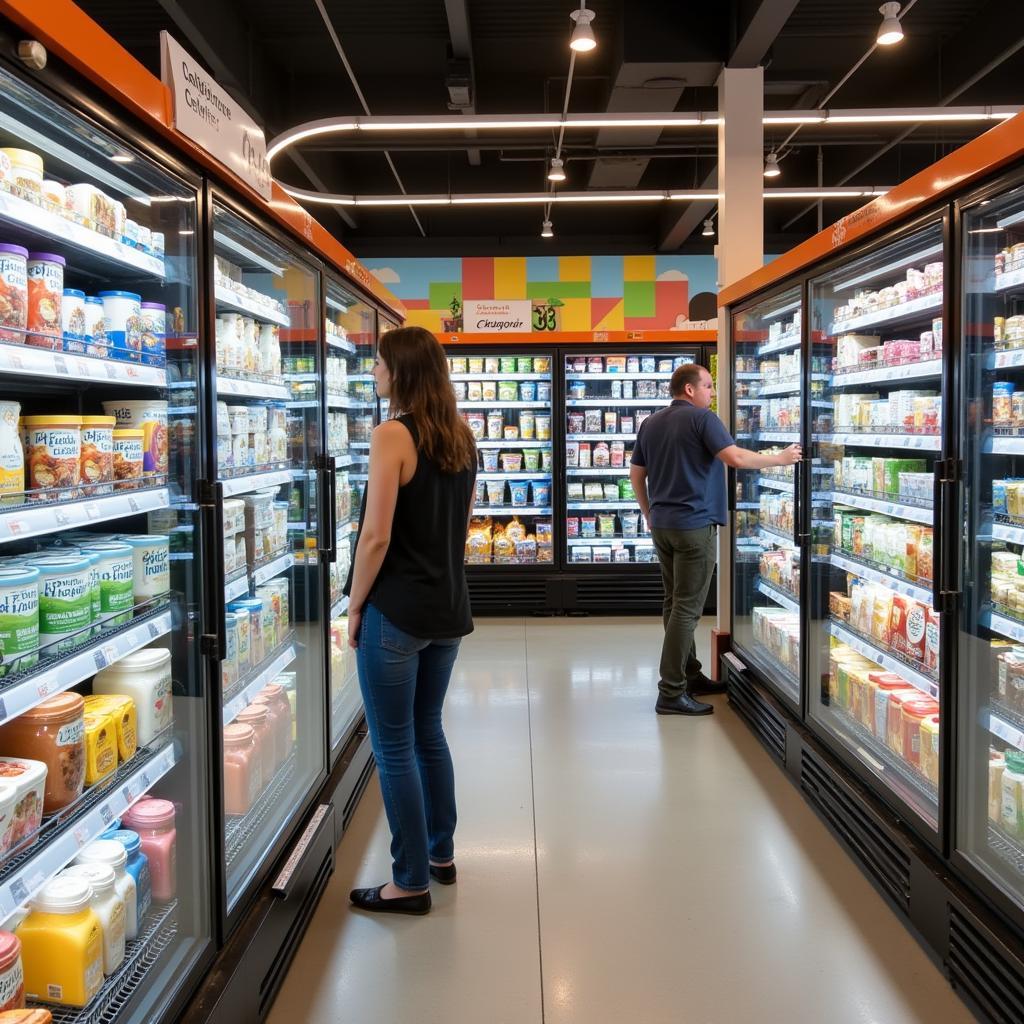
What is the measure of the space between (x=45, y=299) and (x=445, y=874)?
220 cm

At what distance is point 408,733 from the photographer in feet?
9.07

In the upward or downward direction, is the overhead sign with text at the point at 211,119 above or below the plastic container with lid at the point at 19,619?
above

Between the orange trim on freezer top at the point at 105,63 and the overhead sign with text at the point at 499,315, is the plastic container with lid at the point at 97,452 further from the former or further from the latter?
the overhead sign with text at the point at 499,315

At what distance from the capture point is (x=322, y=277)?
137 inches

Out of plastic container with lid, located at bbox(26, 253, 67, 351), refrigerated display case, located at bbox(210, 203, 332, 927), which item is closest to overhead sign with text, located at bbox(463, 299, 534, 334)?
refrigerated display case, located at bbox(210, 203, 332, 927)

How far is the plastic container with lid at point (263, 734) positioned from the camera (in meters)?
2.96

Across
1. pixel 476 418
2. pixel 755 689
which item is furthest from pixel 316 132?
pixel 755 689

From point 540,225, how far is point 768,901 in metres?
10.8

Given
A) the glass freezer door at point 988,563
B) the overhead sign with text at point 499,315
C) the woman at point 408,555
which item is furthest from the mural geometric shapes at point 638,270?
the woman at point 408,555

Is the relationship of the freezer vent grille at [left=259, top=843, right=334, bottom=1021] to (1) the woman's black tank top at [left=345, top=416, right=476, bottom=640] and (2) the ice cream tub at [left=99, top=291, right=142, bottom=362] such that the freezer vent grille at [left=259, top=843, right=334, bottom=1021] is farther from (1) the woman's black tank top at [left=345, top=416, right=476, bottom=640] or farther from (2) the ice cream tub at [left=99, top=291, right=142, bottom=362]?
(2) the ice cream tub at [left=99, top=291, right=142, bottom=362]

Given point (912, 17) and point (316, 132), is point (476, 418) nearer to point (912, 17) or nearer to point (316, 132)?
point (316, 132)

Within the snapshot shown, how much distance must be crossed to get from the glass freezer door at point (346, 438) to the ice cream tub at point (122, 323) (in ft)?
5.52

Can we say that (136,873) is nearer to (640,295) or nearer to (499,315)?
(499,315)

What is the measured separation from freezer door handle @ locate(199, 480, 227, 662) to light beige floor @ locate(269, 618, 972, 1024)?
1.02 m
